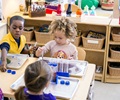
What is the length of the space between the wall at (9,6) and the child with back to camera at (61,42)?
1.12m

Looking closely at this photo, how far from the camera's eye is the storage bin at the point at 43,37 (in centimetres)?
308

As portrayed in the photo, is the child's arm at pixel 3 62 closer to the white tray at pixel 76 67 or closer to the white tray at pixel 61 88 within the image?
the white tray at pixel 61 88

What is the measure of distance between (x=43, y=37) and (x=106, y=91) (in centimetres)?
106

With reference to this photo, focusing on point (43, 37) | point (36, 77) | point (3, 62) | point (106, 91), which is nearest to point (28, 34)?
point (43, 37)

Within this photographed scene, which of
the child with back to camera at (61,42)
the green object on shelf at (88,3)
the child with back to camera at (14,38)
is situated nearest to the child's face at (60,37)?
the child with back to camera at (61,42)

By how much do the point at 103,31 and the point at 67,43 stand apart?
1.11m

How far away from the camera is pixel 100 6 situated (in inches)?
258

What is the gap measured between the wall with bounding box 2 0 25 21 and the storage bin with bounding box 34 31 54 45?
1.56 feet

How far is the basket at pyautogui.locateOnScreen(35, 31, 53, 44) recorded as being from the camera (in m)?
3.08

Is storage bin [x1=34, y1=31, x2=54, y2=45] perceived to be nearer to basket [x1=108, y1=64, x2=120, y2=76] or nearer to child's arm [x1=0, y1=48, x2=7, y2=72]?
basket [x1=108, y1=64, x2=120, y2=76]

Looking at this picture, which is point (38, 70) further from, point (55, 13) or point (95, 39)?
point (55, 13)

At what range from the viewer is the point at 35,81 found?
46.6 inches

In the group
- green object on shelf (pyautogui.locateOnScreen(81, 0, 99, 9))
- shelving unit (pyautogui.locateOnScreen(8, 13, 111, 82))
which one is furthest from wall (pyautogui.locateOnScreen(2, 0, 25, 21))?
green object on shelf (pyautogui.locateOnScreen(81, 0, 99, 9))

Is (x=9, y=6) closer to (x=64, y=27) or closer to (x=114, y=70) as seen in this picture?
(x=64, y=27)
